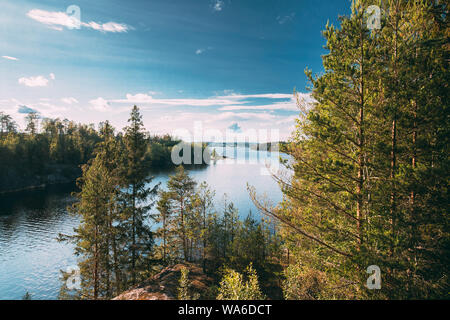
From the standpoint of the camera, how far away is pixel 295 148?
803cm

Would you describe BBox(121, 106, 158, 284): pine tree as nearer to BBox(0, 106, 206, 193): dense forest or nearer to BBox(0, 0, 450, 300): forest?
BBox(0, 0, 450, 300): forest

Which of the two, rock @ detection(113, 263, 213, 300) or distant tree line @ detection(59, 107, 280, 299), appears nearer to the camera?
rock @ detection(113, 263, 213, 300)

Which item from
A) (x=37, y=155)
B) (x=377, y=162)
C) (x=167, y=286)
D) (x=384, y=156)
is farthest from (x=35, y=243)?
(x=37, y=155)

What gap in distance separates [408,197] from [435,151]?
1496mm

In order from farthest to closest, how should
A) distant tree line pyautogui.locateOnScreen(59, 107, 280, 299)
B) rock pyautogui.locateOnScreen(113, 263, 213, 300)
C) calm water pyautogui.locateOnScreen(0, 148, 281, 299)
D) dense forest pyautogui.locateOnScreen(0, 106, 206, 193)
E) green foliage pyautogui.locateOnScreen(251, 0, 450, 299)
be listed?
dense forest pyautogui.locateOnScreen(0, 106, 206, 193) → calm water pyautogui.locateOnScreen(0, 148, 281, 299) → distant tree line pyautogui.locateOnScreen(59, 107, 280, 299) → rock pyautogui.locateOnScreen(113, 263, 213, 300) → green foliage pyautogui.locateOnScreen(251, 0, 450, 299)

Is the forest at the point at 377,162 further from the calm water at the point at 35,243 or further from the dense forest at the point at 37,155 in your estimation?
the dense forest at the point at 37,155

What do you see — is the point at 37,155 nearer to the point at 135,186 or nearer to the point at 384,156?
the point at 135,186

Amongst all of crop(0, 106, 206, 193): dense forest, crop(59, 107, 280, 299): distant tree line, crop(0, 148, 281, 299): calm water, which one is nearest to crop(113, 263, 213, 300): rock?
crop(59, 107, 280, 299): distant tree line

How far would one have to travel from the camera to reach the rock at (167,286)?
13664 mm

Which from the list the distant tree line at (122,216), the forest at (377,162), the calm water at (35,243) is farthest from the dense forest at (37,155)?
the forest at (377,162)

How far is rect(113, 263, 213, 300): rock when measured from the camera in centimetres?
1366

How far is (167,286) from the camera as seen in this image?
15.5 metres
